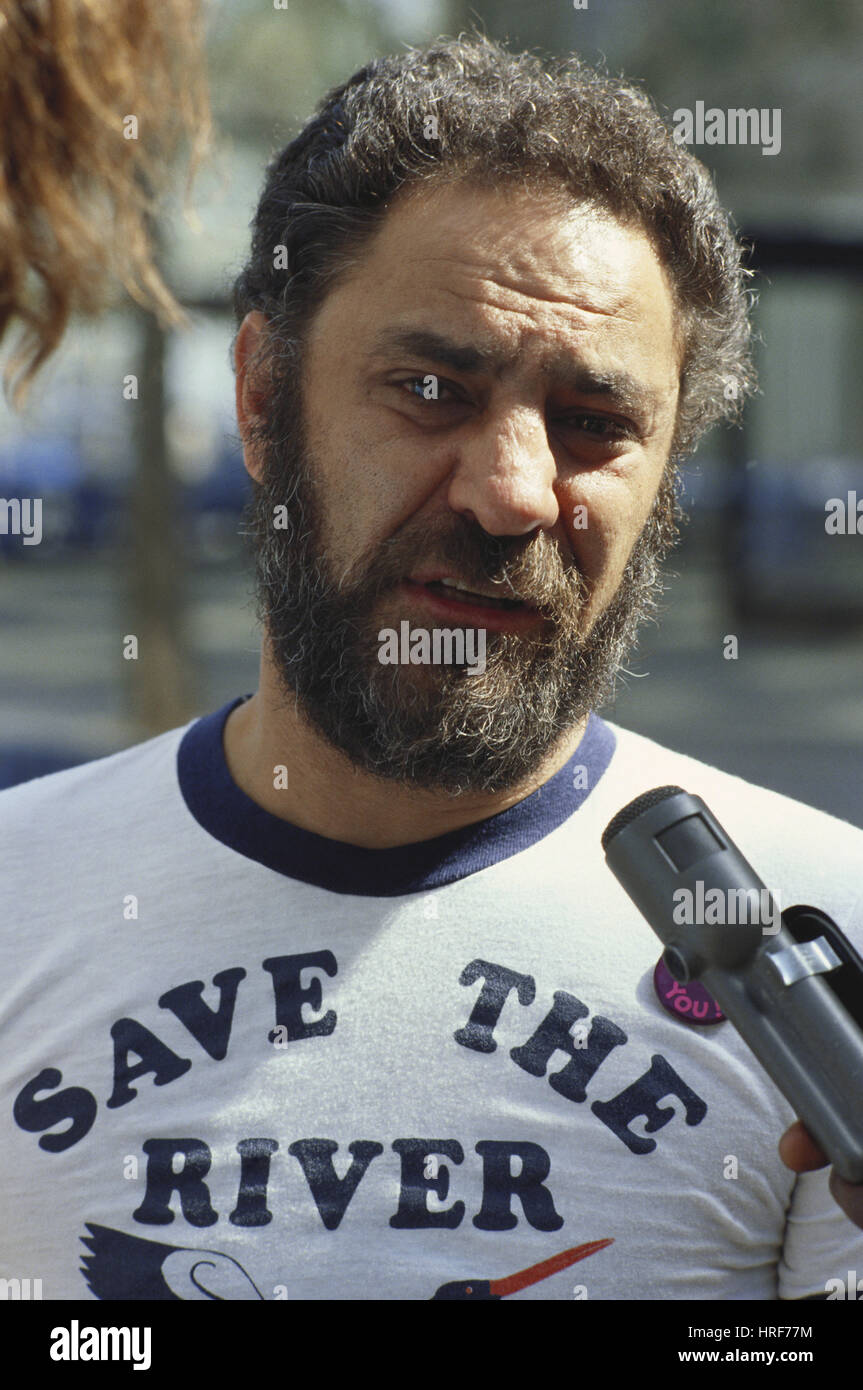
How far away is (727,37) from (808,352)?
2715 mm

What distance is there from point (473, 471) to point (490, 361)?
155mm

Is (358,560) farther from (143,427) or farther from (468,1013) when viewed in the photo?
(143,427)

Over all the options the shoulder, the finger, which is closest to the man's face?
the shoulder

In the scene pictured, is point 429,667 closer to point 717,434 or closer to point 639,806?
point 639,806

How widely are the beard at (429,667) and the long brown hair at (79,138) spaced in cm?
36

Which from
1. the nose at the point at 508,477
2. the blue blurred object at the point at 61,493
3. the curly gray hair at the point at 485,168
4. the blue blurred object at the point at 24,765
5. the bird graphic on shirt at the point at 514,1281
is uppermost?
the blue blurred object at the point at 61,493

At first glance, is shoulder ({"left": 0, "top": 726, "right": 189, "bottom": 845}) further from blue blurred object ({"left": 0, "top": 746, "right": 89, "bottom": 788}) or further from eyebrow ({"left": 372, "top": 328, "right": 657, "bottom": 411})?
blue blurred object ({"left": 0, "top": 746, "right": 89, "bottom": 788})

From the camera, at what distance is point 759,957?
4.05ft

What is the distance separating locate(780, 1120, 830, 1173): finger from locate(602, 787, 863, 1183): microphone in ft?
0.08

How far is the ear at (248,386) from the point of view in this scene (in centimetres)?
227

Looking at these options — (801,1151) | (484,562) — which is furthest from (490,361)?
(801,1151)

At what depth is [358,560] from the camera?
201cm

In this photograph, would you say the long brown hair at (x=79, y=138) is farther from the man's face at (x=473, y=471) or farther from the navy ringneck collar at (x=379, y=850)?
the navy ringneck collar at (x=379, y=850)

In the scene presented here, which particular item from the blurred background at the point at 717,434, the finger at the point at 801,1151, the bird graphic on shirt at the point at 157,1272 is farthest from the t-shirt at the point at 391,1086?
the blurred background at the point at 717,434
